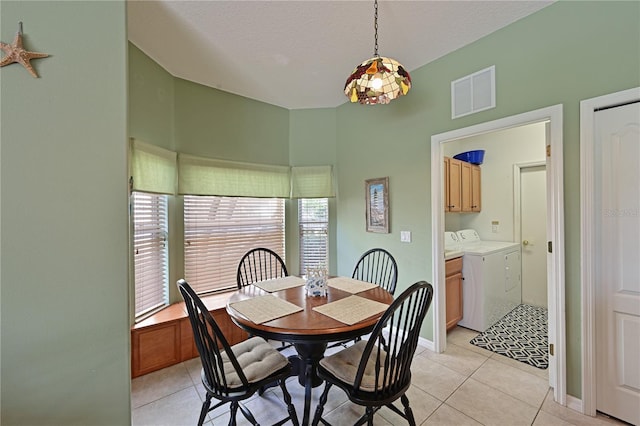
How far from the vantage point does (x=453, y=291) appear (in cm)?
298

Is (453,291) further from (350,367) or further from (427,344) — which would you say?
(350,367)

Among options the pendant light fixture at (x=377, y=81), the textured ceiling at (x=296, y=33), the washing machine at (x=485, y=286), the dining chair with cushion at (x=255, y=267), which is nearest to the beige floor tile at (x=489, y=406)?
the washing machine at (x=485, y=286)

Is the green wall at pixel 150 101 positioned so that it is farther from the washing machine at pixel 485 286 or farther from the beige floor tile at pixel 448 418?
the washing machine at pixel 485 286

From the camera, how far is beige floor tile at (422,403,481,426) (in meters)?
1.72

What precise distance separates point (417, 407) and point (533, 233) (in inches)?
128

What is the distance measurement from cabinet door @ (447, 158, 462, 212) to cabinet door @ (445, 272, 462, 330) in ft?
3.02

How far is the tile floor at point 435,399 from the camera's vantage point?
1.75m

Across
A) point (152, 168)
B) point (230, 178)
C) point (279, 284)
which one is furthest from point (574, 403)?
point (152, 168)

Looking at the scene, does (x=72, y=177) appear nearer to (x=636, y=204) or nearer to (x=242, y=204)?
(x=242, y=204)

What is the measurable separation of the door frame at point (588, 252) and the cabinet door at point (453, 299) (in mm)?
1183

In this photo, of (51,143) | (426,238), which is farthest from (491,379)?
(51,143)

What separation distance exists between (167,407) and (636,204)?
3.38m

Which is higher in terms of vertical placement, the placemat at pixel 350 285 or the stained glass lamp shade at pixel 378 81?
the stained glass lamp shade at pixel 378 81

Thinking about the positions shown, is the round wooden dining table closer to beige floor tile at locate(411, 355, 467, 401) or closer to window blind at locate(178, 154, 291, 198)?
beige floor tile at locate(411, 355, 467, 401)
